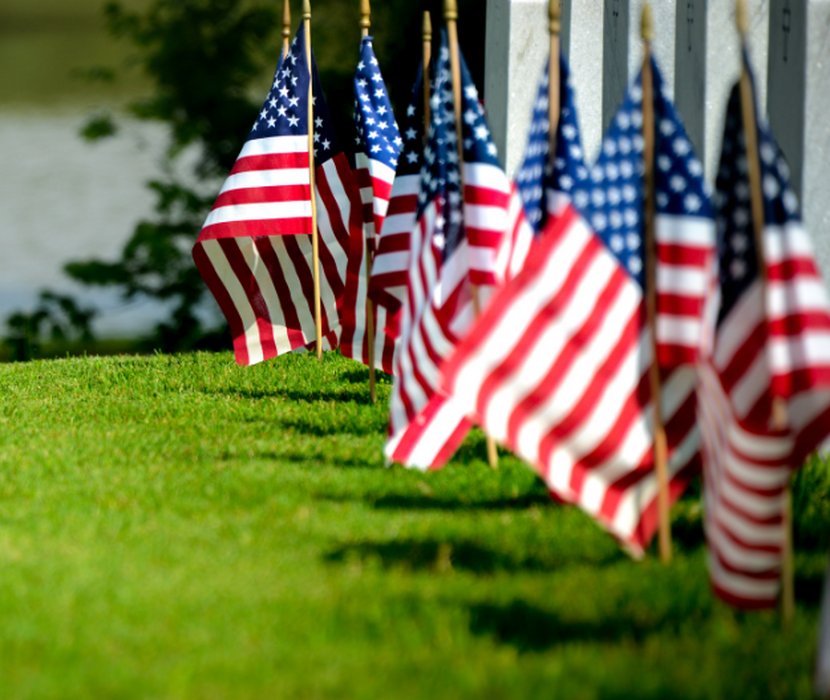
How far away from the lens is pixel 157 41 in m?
15.9

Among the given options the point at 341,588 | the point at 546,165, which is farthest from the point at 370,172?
the point at 341,588

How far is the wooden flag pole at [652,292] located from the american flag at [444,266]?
51.9 inches

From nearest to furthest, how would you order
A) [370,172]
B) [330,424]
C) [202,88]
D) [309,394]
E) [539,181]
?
[539,181]
[330,424]
[370,172]
[309,394]
[202,88]

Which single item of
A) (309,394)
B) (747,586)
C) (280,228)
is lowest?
(309,394)

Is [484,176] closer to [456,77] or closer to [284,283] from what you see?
[456,77]

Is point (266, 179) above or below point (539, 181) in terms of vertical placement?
below

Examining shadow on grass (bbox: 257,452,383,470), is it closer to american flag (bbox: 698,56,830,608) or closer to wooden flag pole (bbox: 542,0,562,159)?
wooden flag pole (bbox: 542,0,562,159)

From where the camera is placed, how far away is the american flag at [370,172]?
8.23 meters

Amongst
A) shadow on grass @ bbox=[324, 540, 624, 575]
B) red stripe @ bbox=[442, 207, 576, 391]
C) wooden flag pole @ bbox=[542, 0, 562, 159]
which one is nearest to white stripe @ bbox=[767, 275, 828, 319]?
red stripe @ bbox=[442, 207, 576, 391]

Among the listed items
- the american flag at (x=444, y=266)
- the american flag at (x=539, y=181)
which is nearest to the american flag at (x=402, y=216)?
the american flag at (x=444, y=266)

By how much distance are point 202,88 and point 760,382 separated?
1359 cm

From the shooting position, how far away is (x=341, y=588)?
4.13 m

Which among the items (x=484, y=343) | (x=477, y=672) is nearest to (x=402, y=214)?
(x=484, y=343)

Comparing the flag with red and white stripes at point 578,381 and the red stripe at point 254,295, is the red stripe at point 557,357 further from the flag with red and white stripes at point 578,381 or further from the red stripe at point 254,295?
the red stripe at point 254,295
